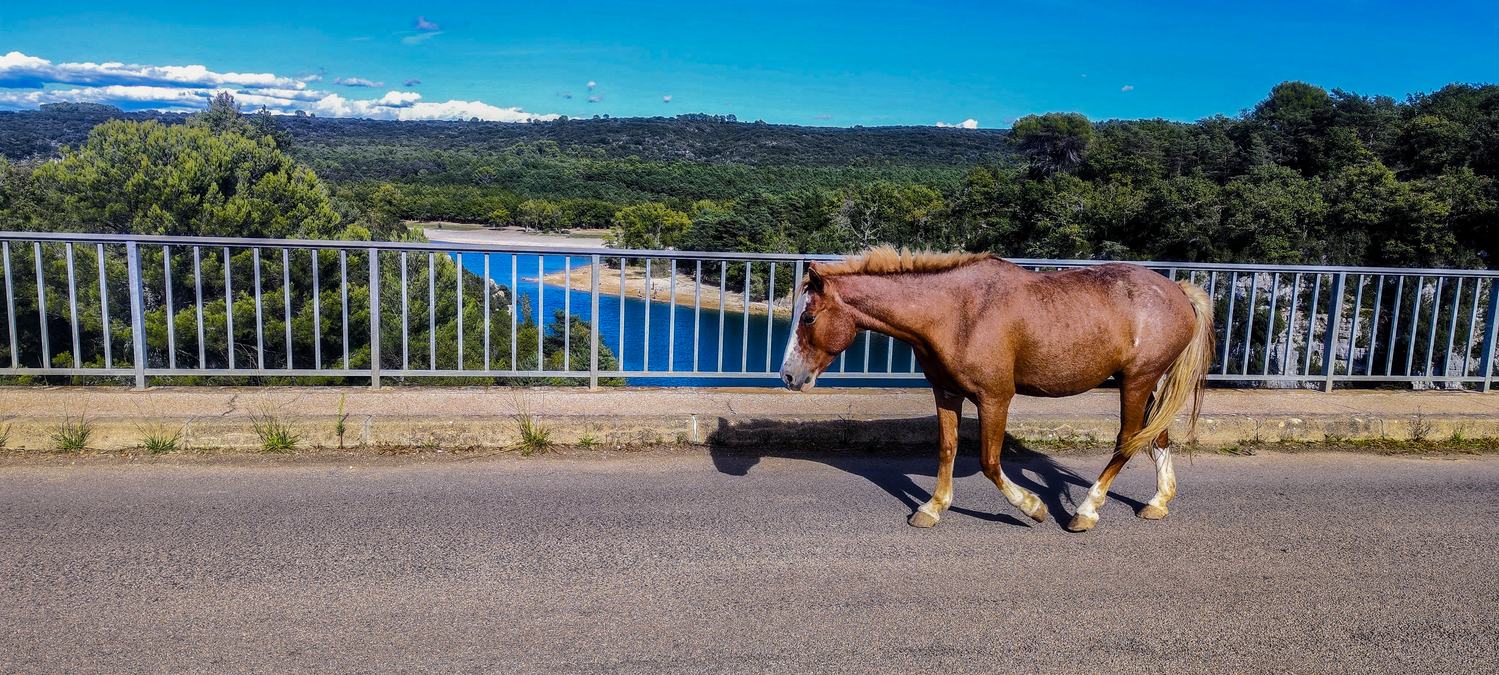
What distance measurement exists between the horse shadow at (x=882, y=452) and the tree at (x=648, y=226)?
63.7m

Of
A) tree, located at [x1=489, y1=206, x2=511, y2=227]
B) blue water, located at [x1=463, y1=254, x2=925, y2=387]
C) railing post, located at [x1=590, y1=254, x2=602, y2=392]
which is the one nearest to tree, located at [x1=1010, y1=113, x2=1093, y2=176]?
blue water, located at [x1=463, y1=254, x2=925, y2=387]

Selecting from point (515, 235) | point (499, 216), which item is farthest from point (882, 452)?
point (499, 216)

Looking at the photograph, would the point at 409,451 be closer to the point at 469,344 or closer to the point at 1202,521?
the point at 1202,521

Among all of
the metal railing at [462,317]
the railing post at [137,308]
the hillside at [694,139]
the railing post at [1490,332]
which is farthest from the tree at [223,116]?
the hillside at [694,139]

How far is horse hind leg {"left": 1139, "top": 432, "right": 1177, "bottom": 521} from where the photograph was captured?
208 inches

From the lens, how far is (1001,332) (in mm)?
4805

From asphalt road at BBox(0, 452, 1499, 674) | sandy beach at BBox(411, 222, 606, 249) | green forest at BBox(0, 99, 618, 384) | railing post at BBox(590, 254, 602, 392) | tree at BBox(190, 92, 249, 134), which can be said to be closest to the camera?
asphalt road at BBox(0, 452, 1499, 674)

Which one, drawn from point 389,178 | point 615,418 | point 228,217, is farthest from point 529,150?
point 615,418

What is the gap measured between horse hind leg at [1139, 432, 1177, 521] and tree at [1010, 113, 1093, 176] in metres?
66.7

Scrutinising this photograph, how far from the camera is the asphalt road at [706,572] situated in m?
3.56

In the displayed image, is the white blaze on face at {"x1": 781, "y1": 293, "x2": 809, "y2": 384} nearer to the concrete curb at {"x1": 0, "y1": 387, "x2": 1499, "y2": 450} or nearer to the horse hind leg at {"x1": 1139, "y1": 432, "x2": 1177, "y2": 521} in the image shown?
the horse hind leg at {"x1": 1139, "y1": 432, "x2": 1177, "y2": 521}

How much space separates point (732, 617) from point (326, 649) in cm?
146

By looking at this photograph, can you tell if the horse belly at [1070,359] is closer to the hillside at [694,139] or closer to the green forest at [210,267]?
the green forest at [210,267]

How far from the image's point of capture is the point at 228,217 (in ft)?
87.9
